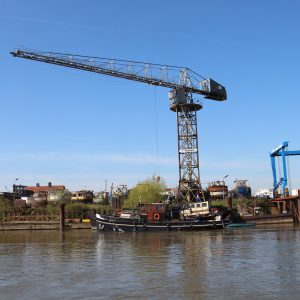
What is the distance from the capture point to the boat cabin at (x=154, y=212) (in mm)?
60141

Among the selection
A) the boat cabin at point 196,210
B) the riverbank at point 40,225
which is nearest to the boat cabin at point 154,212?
the boat cabin at point 196,210

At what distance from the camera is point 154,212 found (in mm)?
60344

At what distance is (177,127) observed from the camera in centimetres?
7988

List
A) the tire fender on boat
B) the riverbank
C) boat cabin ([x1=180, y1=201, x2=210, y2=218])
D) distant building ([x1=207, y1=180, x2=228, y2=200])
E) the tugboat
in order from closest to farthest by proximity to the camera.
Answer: the tugboat
the tire fender on boat
boat cabin ([x1=180, y1=201, x2=210, y2=218])
the riverbank
distant building ([x1=207, y1=180, x2=228, y2=200])

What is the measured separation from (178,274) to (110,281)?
3.37 m

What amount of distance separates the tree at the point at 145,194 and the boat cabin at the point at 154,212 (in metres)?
35.1

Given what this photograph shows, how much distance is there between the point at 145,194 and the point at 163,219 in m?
38.7

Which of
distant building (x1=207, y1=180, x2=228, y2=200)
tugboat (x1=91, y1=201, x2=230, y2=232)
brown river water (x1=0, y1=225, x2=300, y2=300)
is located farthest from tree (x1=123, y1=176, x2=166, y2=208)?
brown river water (x1=0, y1=225, x2=300, y2=300)

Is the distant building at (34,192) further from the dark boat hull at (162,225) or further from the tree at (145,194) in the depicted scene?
the dark boat hull at (162,225)

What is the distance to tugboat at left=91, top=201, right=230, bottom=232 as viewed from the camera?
59.2m

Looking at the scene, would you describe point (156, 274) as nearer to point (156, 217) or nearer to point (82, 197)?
point (156, 217)

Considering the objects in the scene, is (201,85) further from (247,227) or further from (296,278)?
(296,278)

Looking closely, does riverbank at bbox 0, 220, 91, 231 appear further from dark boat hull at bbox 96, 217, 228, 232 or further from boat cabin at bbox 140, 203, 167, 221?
boat cabin at bbox 140, 203, 167, 221

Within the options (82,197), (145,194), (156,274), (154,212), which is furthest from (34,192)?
(156,274)
